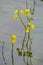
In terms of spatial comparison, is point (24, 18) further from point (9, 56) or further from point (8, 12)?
point (9, 56)

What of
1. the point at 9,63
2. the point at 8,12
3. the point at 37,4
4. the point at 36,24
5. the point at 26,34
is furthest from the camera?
the point at 37,4

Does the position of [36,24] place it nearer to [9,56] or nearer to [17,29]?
[17,29]

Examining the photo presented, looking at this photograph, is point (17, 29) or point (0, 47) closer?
point (0, 47)

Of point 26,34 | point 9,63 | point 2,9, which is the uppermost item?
point 2,9

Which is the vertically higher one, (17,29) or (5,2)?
(5,2)

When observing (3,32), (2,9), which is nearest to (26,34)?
(3,32)

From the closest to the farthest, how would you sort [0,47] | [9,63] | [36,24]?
[9,63]
[0,47]
[36,24]
